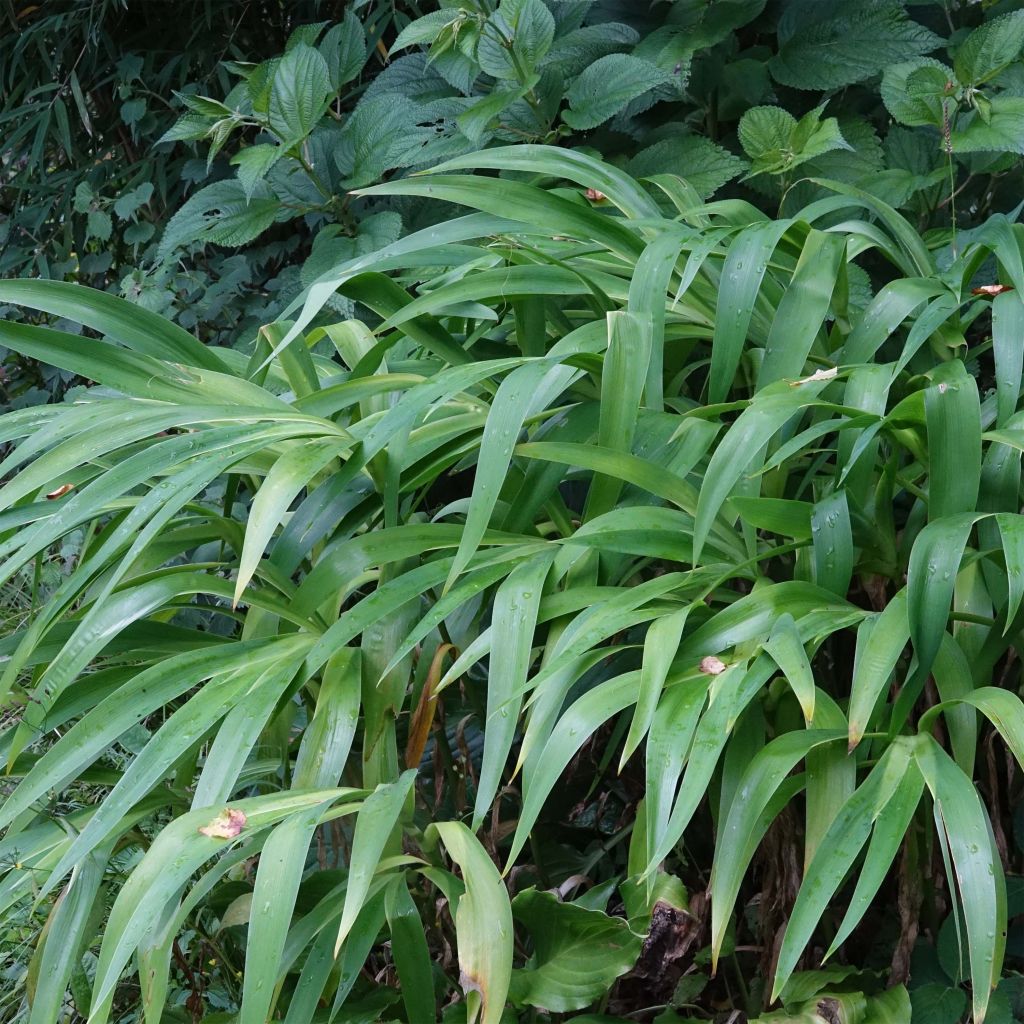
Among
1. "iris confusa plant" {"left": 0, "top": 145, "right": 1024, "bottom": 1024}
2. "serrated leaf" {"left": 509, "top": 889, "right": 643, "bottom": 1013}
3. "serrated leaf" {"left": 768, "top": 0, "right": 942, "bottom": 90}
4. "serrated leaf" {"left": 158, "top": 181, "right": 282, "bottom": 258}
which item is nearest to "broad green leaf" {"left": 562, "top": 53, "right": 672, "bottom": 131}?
"serrated leaf" {"left": 768, "top": 0, "right": 942, "bottom": 90}

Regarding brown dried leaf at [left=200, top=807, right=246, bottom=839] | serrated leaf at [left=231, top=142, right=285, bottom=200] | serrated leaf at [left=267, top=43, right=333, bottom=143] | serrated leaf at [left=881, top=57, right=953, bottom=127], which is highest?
serrated leaf at [left=267, top=43, right=333, bottom=143]

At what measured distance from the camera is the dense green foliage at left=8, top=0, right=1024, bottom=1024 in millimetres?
820

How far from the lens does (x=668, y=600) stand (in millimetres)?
964

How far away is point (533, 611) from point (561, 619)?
3.4 inches

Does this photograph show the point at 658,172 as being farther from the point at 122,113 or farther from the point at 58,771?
the point at 122,113

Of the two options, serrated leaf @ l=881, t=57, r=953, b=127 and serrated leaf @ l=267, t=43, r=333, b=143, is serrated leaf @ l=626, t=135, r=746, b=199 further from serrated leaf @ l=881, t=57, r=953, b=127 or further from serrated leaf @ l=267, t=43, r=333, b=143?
serrated leaf @ l=267, t=43, r=333, b=143

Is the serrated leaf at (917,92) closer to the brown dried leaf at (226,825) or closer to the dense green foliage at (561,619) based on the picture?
the dense green foliage at (561,619)

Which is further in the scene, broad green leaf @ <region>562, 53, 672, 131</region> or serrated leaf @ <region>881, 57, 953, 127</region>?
broad green leaf @ <region>562, 53, 672, 131</region>

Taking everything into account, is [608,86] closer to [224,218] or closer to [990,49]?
[990,49]

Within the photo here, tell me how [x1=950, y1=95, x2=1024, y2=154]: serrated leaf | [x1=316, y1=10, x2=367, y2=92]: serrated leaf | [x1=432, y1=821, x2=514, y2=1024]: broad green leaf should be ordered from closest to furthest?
1. [x1=432, y1=821, x2=514, y2=1024]: broad green leaf
2. [x1=950, y1=95, x2=1024, y2=154]: serrated leaf
3. [x1=316, y1=10, x2=367, y2=92]: serrated leaf

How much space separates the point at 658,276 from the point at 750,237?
89mm

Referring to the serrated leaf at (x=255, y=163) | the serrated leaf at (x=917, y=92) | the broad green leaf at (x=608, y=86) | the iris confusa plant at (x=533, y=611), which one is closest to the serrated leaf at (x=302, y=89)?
the serrated leaf at (x=255, y=163)

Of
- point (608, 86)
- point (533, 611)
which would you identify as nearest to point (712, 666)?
point (533, 611)

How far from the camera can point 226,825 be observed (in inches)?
32.0
